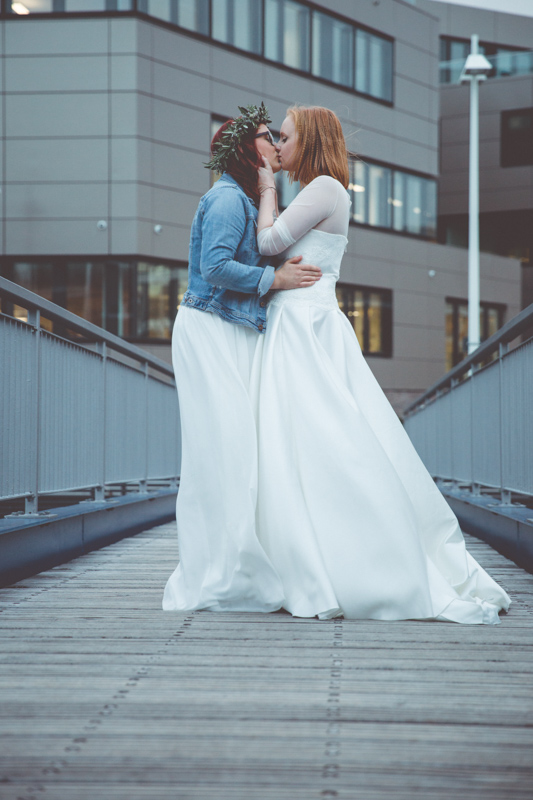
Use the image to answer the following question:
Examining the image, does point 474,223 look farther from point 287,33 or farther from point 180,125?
point 180,125

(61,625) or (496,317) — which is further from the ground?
(496,317)

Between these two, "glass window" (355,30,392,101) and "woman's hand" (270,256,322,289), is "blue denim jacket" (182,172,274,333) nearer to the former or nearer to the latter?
"woman's hand" (270,256,322,289)

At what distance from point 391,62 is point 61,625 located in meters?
21.0

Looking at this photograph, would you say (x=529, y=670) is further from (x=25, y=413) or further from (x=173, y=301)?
(x=173, y=301)

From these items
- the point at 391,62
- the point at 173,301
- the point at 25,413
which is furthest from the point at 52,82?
the point at 25,413

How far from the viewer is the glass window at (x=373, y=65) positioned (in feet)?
66.7

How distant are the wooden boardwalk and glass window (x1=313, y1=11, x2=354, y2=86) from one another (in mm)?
18760

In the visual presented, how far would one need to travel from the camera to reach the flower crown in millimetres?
3365

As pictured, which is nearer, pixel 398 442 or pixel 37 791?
pixel 37 791

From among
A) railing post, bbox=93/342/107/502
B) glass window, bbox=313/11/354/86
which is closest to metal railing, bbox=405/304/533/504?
railing post, bbox=93/342/107/502

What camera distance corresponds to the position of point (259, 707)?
194cm

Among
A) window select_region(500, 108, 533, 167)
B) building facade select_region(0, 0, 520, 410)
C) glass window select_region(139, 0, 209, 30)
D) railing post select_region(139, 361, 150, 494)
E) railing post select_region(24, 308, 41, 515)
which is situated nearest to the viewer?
railing post select_region(24, 308, 41, 515)

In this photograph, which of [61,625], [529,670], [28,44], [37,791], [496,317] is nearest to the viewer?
[37,791]

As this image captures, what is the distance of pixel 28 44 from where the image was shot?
1625 centimetres
